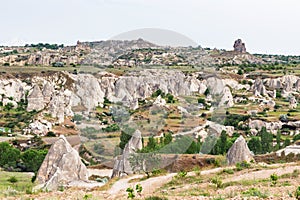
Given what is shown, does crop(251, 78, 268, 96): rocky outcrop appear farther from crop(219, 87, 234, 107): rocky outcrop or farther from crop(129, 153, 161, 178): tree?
crop(129, 153, 161, 178): tree

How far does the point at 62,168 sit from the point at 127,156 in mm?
4914

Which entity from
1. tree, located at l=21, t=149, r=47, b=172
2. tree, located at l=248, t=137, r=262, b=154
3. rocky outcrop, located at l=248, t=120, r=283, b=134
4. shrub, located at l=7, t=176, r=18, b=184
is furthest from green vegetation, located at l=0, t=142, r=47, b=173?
rocky outcrop, located at l=248, t=120, r=283, b=134

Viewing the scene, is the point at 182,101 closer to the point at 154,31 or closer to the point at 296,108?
the point at 154,31

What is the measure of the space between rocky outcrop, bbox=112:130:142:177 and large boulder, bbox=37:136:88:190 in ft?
5.68

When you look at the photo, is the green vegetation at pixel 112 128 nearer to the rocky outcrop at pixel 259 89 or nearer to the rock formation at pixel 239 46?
the rocky outcrop at pixel 259 89

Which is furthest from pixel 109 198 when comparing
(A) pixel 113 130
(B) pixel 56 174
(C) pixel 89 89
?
(B) pixel 56 174

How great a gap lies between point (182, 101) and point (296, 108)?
52634 mm

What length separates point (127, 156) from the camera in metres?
18.7

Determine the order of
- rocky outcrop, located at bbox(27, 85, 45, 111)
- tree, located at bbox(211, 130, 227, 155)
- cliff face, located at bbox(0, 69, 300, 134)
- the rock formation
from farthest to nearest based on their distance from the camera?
the rock formation < rocky outcrop, located at bbox(27, 85, 45, 111) < tree, located at bbox(211, 130, 227, 155) < cliff face, located at bbox(0, 69, 300, 134)

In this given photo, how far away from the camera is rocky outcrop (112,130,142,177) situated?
13.9 metres

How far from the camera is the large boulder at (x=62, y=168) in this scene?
21.2 metres

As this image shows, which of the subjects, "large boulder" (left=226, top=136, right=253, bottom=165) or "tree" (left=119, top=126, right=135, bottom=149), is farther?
"large boulder" (left=226, top=136, right=253, bottom=165)

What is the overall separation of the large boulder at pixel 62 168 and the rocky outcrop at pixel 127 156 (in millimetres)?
1732

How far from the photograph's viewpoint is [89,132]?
536 inches
